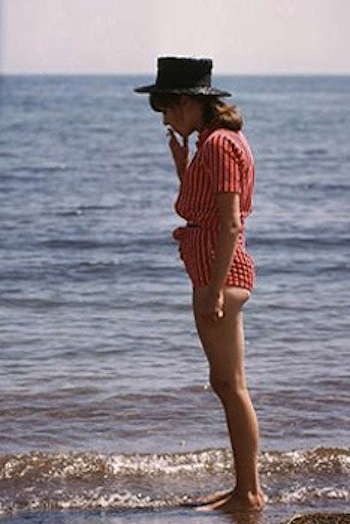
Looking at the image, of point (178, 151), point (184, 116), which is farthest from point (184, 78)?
point (178, 151)

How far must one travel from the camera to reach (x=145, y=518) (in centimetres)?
575

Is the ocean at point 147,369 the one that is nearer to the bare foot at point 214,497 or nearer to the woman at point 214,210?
the bare foot at point 214,497

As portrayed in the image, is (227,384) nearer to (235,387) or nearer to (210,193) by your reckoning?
(235,387)

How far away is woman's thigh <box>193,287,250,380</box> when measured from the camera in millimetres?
5527

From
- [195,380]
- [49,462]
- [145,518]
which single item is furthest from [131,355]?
[145,518]

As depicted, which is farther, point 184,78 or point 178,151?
point 178,151

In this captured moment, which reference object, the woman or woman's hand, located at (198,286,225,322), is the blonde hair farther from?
woman's hand, located at (198,286,225,322)

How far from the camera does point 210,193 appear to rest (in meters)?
5.47

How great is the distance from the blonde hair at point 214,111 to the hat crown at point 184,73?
39 millimetres

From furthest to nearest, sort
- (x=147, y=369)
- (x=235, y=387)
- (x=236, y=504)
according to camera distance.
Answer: (x=147, y=369) → (x=236, y=504) → (x=235, y=387)

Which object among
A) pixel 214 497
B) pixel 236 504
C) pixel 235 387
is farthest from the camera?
pixel 214 497

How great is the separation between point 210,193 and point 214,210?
0.18ft

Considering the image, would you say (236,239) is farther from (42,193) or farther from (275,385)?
(42,193)

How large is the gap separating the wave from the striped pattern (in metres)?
0.92
